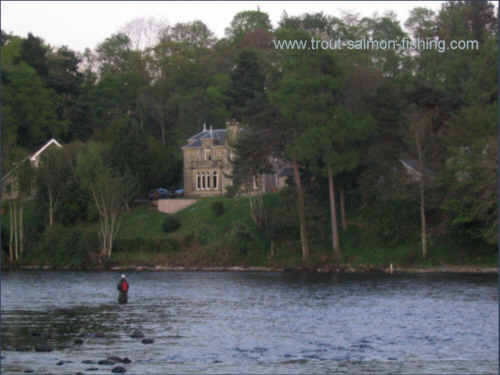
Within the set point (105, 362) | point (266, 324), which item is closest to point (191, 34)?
point (266, 324)

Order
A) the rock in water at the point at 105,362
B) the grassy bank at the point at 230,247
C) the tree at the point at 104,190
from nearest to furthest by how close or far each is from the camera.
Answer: the rock in water at the point at 105,362 → the grassy bank at the point at 230,247 → the tree at the point at 104,190

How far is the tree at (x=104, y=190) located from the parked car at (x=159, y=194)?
11950mm

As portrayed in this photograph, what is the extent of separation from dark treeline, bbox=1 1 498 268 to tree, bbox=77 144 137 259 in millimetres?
219

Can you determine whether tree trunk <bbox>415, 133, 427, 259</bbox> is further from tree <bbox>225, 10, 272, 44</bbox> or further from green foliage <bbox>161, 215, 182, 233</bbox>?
tree <bbox>225, 10, 272, 44</bbox>

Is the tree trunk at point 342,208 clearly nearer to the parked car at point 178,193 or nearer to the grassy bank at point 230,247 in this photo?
the grassy bank at point 230,247

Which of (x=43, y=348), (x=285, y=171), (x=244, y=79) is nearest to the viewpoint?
(x=43, y=348)

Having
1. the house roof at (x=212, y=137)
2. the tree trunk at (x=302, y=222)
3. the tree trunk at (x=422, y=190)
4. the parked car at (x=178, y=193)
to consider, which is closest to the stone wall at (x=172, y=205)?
the parked car at (x=178, y=193)

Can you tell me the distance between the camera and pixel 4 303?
152 feet

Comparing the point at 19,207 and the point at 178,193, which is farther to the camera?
the point at 178,193

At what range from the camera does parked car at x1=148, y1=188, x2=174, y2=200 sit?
308ft

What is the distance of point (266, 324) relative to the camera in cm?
3731

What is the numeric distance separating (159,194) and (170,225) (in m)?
18.1

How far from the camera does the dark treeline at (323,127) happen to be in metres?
63.3

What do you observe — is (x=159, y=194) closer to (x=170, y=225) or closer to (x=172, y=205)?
(x=172, y=205)
